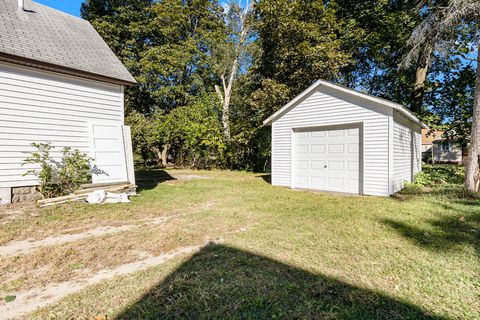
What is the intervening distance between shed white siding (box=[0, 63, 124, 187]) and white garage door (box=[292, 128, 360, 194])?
6.63 meters

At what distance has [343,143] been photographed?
7.93 m

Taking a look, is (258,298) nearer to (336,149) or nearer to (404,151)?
(336,149)

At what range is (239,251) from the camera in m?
3.26

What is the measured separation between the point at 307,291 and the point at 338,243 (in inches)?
56.1

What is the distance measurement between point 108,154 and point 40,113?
Result: 6.15ft

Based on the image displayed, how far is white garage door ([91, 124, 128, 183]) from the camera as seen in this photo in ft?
22.6

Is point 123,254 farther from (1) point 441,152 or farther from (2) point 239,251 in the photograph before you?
(1) point 441,152

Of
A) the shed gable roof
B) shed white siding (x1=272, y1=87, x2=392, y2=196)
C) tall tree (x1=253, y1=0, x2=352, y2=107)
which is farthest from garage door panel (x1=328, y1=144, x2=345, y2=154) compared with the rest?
tall tree (x1=253, y1=0, x2=352, y2=107)

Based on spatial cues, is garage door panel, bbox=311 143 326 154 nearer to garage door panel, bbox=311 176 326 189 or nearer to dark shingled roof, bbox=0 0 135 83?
garage door panel, bbox=311 176 326 189

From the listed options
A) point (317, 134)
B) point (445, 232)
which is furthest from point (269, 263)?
point (317, 134)

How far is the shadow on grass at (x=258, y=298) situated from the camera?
6.68 feet

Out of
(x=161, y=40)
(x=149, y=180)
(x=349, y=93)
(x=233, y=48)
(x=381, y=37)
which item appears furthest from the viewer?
(x=161, y=40)

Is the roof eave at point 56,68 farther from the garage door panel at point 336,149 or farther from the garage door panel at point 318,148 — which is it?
the garage door panel at point 336,149

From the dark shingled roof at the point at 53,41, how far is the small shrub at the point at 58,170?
234 cm
